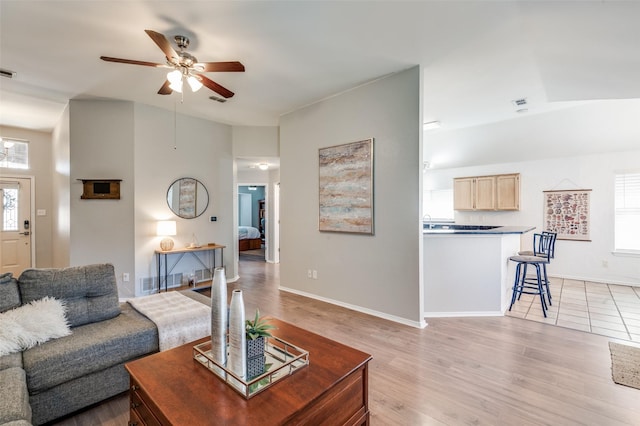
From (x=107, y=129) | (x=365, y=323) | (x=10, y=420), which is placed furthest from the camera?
(x=107, y=129)

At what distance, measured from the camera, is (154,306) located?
8.56 ft

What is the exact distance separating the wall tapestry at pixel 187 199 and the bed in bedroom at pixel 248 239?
4519mm

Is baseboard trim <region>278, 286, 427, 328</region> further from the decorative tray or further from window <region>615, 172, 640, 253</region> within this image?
window <region>615, 172, 640, 253</region>

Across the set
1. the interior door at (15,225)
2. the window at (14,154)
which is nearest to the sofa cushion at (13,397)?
the interior door at (15,225)

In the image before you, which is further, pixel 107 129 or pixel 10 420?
pixel 107 129

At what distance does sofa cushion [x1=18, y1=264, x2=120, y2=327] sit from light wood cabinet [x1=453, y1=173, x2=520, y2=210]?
695 cm

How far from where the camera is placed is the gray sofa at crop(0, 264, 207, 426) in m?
1.65

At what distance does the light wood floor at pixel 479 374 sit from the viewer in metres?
1.92

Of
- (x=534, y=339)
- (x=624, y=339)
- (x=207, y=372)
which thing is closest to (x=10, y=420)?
(x=207, y=372)

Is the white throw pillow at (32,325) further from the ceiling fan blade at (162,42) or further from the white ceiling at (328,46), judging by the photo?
the white ceiling at (328,46)

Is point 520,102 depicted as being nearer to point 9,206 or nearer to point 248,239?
point 248,239

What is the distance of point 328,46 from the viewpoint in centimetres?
288

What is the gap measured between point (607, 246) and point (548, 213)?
107 centimetres

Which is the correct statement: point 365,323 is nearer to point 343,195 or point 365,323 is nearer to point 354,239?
point 354,239
